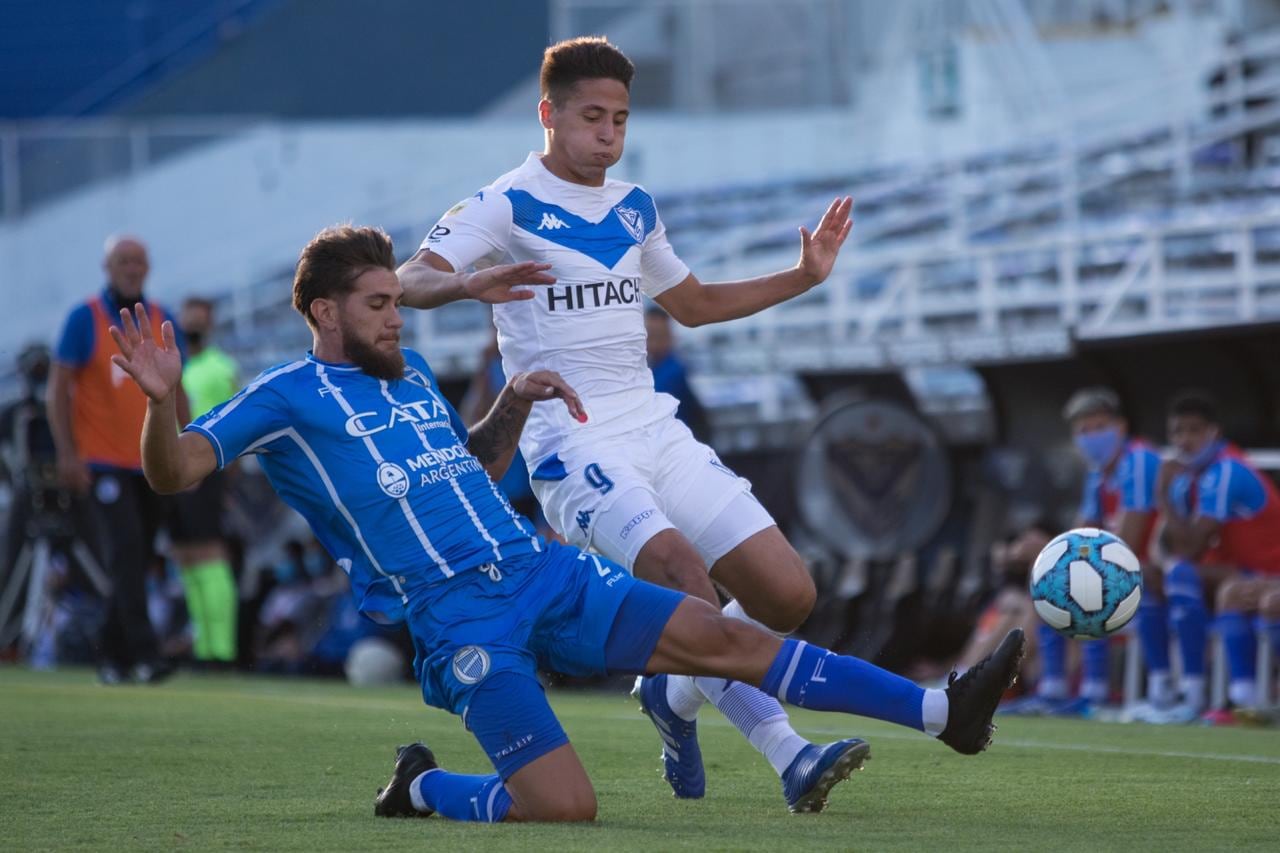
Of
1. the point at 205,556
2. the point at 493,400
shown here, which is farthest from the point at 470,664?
the point at 493,400

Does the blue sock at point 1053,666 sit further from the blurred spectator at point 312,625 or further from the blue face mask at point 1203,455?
the blurred spectator at point 312,625

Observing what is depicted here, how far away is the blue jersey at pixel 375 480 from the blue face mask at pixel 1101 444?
19.5ft

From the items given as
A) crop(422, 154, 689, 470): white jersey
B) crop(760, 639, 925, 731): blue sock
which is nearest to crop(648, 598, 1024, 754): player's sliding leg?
crop(760, 639, 925, 731): blue sock

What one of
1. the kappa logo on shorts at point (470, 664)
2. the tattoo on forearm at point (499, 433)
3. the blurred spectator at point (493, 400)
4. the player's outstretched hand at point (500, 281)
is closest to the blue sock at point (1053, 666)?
the blurred spectator at point (493, 400)

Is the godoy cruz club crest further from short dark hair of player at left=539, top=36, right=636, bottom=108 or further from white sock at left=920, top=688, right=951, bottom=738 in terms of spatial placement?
white sock at left=920, top=688, right=951, bottom=738

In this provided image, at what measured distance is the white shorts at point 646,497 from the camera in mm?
5691

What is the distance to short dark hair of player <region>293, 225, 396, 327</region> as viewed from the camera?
514 cm

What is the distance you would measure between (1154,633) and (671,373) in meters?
2.77

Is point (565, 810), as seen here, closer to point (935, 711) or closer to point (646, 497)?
point (935, 711)

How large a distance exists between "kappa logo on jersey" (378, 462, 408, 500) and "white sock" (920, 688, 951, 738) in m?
1.36

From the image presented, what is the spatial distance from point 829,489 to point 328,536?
728 cm

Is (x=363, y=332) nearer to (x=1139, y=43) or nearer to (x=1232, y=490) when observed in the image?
(x=1232, y=490)

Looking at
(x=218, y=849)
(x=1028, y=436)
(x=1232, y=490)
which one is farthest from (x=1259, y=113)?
(x=218, y=849)

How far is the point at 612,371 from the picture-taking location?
19.5ft
